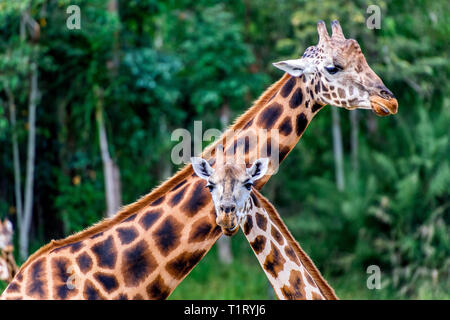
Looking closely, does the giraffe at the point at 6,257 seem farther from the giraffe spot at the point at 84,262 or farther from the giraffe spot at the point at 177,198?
the giraffe spot at the point at 177,198

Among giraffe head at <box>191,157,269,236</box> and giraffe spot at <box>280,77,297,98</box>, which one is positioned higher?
giraffe spot at <box>280,77,297,98</box>

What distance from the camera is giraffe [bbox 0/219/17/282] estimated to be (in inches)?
248

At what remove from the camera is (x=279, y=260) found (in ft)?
17.0

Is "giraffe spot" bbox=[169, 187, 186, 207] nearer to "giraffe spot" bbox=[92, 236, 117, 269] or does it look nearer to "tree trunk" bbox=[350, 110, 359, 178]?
"giraffe spot" bbox=[92, 236, 117, 269]

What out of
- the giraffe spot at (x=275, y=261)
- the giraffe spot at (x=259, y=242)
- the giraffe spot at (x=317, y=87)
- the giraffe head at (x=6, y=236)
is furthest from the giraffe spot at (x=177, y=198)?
the giraffe head at (x=6, y=236)

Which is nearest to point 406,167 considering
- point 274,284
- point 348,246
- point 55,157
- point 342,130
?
point 348,246

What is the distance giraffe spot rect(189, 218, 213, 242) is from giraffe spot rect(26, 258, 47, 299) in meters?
1.18

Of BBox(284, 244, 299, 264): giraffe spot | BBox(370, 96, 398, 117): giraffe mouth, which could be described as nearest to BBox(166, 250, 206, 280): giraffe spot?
BBox(284, 244, 299, 264): giraffe spot

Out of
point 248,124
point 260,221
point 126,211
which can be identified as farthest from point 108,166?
point 260,221

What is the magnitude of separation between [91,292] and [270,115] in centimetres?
214

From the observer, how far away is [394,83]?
16.4 meters

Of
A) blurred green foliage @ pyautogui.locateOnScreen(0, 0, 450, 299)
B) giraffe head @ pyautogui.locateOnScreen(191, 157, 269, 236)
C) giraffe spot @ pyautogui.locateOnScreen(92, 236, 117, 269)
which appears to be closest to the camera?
giraffe head @ pyautogui.locateOnScreen(191, 157, 269, 236)

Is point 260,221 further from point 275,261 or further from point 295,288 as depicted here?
point 295,288

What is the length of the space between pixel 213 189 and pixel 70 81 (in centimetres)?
1125
